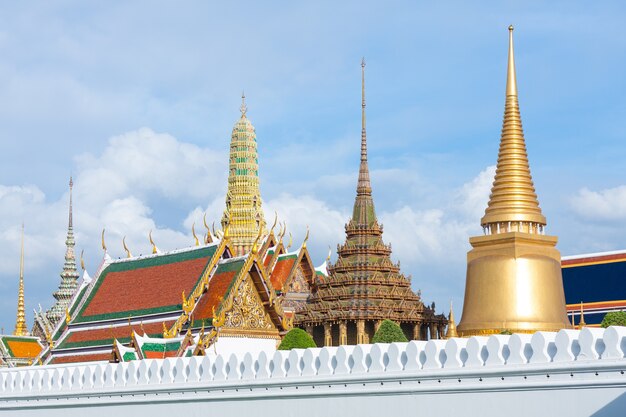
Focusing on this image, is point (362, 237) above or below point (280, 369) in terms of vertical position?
above

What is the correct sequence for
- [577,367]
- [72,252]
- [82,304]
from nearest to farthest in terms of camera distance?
1. [577,367]
2. [82,304]
3. [72,252]

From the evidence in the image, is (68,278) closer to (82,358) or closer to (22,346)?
(22,346)

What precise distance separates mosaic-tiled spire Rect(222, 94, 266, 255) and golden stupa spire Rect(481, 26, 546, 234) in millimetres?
26340

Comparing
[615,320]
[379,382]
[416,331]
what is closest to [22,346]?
[416,331]

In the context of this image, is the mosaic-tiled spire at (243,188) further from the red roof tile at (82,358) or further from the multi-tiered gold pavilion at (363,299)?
the red roof tile at (82,358)

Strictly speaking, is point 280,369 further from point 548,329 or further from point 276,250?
point 276,250

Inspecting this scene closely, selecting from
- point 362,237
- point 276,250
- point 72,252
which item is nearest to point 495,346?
point 362,237

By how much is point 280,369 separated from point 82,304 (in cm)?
1858

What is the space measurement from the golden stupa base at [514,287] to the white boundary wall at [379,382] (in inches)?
341

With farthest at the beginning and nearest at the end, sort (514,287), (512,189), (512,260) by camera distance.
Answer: (512,189)
(512,260)
(514,287)

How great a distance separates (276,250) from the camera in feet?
146

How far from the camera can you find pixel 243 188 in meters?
55.2

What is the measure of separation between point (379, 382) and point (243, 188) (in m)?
38.4

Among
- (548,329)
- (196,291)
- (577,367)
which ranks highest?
(196,291)
